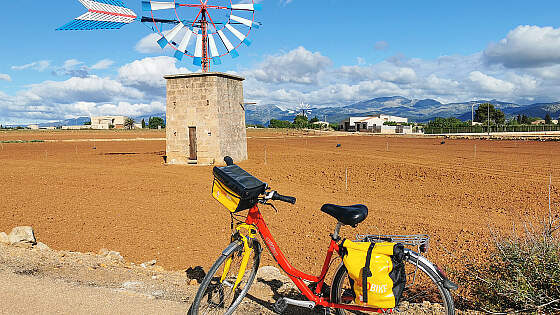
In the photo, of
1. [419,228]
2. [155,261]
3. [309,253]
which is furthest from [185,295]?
[419,228]

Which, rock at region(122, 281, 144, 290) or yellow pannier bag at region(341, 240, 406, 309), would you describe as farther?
rock at region(122, 281, 144, 290)

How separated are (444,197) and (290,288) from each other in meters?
8.29

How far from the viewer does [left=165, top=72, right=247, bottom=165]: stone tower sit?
1928 centimetres

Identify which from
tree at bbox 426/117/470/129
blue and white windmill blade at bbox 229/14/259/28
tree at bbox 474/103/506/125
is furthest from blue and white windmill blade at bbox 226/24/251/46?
tree at bbox 474/103/506/125

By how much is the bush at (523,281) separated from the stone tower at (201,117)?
16.5 meters

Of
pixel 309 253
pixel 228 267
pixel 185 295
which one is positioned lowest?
pixel 309 253

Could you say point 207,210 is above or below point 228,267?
below

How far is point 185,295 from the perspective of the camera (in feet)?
13.1

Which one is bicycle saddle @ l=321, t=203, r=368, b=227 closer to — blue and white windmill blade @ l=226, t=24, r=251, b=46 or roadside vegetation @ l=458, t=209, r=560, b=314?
roadside vegetation @ l=458, t=209, r=560, b=314

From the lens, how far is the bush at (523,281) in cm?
333

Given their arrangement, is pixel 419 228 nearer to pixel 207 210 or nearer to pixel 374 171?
pixel 207 210

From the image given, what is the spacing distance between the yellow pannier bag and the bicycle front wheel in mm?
1063

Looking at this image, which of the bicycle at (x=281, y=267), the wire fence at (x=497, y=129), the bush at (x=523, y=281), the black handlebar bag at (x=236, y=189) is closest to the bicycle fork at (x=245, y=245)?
the bicycle at (x=281, y=267)

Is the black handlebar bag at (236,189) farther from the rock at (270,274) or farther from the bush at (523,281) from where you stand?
the bush at (523,281)
